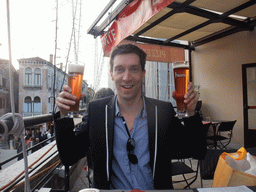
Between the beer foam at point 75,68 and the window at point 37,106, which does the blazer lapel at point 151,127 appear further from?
the window at point 37,106

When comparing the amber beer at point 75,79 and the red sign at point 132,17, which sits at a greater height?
the red sign at point 132,17

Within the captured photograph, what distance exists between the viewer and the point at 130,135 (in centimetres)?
128

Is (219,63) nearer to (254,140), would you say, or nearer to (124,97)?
(254,140)

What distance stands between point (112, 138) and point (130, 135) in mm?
133

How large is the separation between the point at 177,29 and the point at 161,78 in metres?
2.73

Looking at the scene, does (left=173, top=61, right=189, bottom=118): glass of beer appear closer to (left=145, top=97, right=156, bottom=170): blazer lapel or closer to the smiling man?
the smiling man

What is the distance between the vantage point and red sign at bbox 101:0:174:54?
248 centimetres

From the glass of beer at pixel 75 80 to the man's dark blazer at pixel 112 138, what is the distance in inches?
4.9

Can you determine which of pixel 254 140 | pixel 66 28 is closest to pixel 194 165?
pixel 254 140

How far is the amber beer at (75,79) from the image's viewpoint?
1035 mm

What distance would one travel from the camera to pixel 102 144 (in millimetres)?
1256

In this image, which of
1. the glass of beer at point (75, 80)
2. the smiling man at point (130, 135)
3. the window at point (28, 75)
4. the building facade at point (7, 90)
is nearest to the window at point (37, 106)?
the window at point (28, 75)

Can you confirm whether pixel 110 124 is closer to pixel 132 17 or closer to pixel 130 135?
pixel 130 135

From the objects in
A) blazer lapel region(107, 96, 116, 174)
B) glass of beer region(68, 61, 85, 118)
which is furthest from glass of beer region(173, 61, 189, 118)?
glass of beer region(68, 61, 85, 118)
